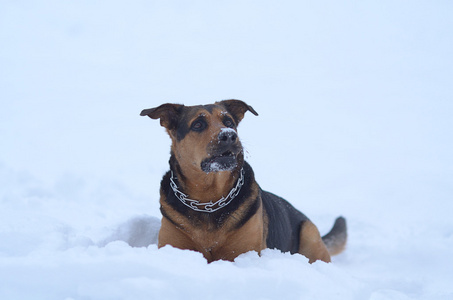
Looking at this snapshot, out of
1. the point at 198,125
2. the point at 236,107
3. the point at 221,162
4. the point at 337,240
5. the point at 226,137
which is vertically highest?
the point at 236,107

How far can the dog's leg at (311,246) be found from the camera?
513 cm

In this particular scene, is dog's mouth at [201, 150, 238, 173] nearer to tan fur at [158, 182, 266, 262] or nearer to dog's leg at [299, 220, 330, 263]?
tan fur at [158, 182, 266, 262]

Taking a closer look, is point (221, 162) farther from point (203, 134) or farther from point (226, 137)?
point (203, 134)

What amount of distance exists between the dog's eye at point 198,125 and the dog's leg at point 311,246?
6.77 ft

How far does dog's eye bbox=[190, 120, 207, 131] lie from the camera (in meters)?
4.10

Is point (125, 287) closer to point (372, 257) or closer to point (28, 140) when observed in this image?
point (372, 257)

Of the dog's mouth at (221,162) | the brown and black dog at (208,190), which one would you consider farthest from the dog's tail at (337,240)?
the dog's mouth at (221,162)

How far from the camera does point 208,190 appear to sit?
4.13 meters

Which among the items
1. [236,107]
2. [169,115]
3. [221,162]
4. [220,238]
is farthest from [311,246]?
[169,115]

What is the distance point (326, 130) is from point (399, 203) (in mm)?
7530

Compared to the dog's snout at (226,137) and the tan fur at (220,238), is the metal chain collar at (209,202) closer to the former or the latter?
the tan fur at (220,238)

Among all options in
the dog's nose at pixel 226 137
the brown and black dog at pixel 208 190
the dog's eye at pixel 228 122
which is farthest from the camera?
the dog's eye at pixel 228 122

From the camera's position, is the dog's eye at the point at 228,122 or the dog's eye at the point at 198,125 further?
the dog's eye at the point at 228,122

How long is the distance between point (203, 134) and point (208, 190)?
55 centimetres
